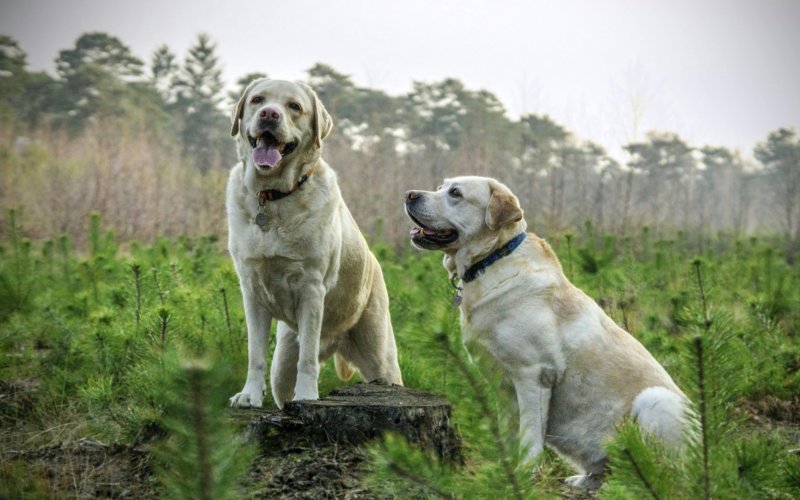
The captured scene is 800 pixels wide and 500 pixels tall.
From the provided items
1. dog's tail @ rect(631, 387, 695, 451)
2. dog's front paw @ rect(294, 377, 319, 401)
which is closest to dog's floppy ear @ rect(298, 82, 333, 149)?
dog's front paw @ rect(294, 377, 319, 401)

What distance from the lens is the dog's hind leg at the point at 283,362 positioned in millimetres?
4215

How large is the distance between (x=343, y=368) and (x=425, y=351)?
3252mm

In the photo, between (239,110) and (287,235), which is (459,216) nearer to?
(287,235)

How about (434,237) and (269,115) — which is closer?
(269,115)

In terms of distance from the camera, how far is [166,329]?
354 cm

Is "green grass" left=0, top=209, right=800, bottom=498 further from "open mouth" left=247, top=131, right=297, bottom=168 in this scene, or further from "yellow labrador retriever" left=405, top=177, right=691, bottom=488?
"open mouth" left=247, top=131, right=297, bottom=168

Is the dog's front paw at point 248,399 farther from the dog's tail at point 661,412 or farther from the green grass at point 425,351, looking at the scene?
the dog's tail at point 661,412

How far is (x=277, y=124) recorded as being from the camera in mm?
3729

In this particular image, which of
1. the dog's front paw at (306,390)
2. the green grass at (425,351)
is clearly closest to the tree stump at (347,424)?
the green grass at (425,351)

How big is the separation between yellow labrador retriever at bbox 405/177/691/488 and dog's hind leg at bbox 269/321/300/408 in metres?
0.94

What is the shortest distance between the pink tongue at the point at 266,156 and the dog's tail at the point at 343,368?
1.37m

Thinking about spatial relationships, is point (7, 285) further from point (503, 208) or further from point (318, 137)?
point (503, 208)

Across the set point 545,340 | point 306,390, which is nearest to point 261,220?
point 306,390

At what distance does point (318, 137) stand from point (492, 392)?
2.72m
